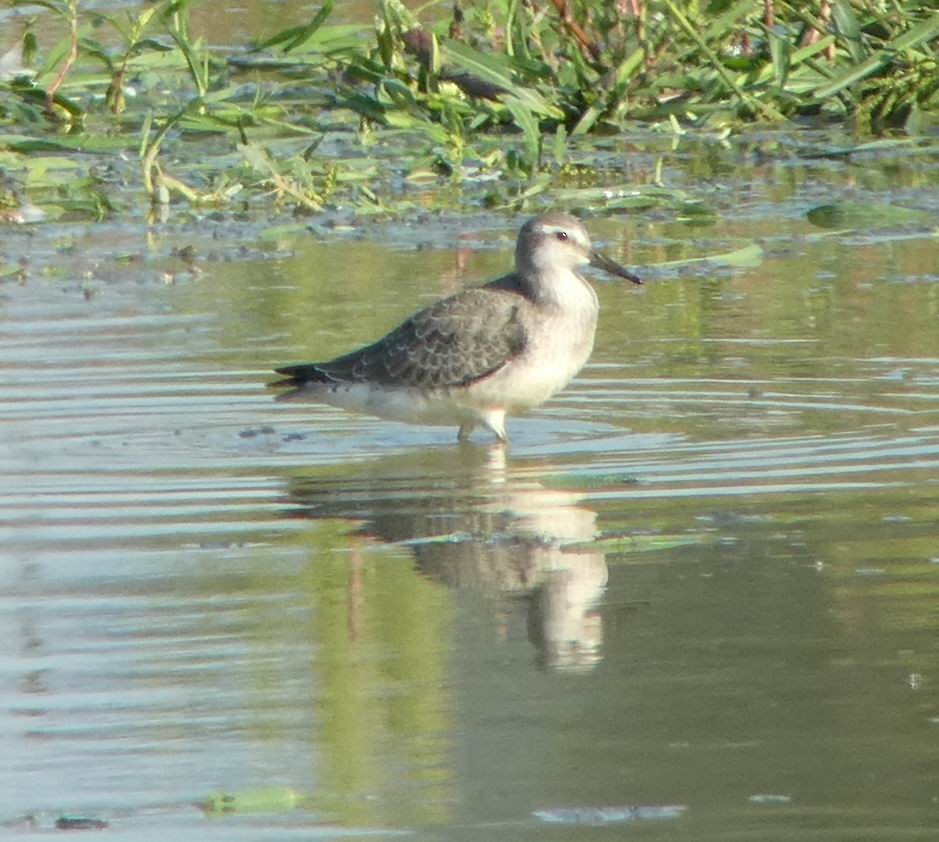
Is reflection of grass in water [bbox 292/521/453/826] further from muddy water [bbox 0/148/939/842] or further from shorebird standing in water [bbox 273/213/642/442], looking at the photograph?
shorebird standing in water [bbox 273/213/642/442]

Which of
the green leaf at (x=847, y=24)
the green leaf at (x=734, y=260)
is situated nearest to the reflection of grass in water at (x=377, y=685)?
the green leaf at (x=734, y=260)

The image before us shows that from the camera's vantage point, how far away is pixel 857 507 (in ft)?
23.1

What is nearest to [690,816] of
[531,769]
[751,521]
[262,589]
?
[531,769]

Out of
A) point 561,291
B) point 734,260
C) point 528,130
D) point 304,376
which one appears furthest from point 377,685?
point 528,130

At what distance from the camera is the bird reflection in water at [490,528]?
583cm

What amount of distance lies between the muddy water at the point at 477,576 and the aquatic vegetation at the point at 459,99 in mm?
2414

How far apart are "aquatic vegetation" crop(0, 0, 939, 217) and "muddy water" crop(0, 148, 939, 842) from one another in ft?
7.92

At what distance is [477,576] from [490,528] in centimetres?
73

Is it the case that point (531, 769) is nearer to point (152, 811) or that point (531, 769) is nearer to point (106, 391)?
point (152, 811)

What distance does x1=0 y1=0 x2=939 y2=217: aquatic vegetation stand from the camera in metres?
14.0

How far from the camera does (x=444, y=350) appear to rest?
902cm

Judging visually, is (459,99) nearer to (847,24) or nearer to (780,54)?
(780,54)

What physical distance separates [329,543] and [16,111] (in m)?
8.81

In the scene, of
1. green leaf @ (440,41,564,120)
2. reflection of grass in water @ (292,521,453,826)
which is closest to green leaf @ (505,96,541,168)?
green leaf @ (440,41,564,120)
